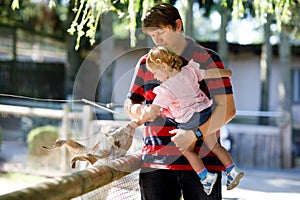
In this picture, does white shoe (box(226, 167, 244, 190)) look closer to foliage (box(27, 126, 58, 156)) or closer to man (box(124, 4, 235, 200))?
man (box(124, 4, 235, 200))

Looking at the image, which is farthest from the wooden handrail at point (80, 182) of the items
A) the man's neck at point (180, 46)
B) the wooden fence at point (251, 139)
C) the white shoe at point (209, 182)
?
the wooden fence at point (251, 139)

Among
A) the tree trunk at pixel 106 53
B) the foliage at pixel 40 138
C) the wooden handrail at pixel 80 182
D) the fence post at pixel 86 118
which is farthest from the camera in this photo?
the tree trunk at pixel 106 53

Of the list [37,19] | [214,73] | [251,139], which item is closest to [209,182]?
[214,73]

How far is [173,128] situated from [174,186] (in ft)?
0.79

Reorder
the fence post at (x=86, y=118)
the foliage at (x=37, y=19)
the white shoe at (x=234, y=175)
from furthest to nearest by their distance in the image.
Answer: the foliage at (x=37, y=19)
the fence post at (x=86, y=118)
the white shoe at (x=234, y=175)

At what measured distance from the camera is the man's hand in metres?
1.94

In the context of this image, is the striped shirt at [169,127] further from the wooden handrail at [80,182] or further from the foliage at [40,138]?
the foliage at [40,138]

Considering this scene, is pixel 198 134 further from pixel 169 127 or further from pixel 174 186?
pixel 174 186

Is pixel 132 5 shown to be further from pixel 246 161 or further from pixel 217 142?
pixel 246 161

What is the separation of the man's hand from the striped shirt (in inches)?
3.0

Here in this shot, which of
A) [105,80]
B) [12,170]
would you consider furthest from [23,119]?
[105,80]

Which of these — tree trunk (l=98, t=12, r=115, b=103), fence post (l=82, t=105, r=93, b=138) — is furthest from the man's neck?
tree trunk (l=98, t=12, r=115, b=103)

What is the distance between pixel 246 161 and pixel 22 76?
29.2 ft

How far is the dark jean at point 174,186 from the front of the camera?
2.03 m
